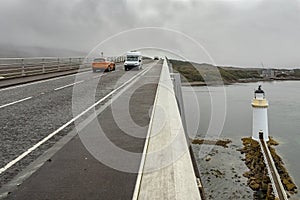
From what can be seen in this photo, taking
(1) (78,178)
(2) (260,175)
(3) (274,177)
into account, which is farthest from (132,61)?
(1) (78,178)

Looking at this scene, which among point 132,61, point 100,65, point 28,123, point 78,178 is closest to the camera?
point 78,178

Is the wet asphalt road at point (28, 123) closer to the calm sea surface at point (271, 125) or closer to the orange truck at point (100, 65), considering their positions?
the calm sea surface at point (271, 125)

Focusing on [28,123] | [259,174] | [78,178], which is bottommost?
[259,174]

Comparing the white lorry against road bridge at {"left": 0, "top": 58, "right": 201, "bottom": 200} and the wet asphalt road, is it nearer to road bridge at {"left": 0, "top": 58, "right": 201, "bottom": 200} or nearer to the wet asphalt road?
the wet asphalt road

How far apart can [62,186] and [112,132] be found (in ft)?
10.2

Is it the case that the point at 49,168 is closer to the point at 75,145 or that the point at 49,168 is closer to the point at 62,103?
the point at 75,145

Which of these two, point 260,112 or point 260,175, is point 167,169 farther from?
point 260,112

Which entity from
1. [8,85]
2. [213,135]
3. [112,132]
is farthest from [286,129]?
[112,132]

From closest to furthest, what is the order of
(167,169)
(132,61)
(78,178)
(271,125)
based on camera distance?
1. (167,169)
2. (78,178)
3. (271,125)
4. (132,61)

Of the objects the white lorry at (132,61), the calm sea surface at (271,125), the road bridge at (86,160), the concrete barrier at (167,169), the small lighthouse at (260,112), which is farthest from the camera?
the white lorry at (132,61)

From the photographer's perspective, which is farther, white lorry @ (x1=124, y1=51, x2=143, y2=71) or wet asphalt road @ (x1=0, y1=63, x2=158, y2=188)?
white lorry @ (x1=124, y1=51, x2=143, y2=71)

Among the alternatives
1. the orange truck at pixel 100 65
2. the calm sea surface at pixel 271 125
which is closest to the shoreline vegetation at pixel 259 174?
the calm sea surface at pixel 271 125

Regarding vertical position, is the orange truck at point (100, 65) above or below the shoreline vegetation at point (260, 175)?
above

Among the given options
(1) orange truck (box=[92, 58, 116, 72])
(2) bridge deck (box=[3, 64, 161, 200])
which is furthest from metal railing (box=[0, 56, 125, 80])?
(2) bridge deck (box=[3, 64, 161, 200])
